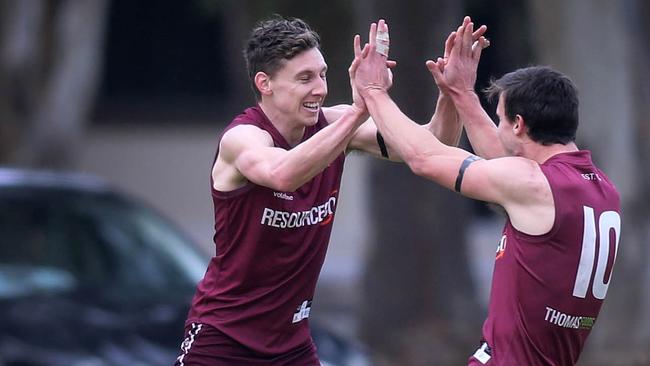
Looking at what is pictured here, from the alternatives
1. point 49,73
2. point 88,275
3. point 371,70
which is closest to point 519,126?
point 371,70

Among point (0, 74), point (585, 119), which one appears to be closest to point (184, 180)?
point (0, 74)

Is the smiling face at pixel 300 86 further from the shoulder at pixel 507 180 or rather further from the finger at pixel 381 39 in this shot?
the shoulder at pixel 507 180

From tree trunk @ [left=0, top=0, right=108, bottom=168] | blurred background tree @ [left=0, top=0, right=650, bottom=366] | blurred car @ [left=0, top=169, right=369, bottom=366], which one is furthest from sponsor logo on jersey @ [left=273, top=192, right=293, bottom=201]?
tree trunk @ [left=0, top=0, right=108, bottom=168]

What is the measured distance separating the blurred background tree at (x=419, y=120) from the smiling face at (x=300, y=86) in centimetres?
583

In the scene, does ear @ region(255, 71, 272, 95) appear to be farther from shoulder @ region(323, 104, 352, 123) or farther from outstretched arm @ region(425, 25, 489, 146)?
outstretched arm @ region(425, 25, 489, 146)

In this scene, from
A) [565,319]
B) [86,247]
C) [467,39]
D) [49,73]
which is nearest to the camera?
[565,319]

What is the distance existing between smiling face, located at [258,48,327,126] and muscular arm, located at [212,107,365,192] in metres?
0.13

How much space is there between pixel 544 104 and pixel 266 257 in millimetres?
1234

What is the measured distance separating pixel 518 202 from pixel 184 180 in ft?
51.3

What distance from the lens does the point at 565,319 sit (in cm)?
512

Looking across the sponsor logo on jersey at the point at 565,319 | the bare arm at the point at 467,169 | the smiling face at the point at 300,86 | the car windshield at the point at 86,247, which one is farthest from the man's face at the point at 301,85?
the car windshield at the point at 86,247

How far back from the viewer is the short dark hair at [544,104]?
5.10m

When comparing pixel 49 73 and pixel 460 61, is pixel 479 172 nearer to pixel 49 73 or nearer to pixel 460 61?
pixel 460 61

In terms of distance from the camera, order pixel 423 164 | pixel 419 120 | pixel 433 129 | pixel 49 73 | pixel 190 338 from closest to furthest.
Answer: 1. pixel 423 164
2. pixel 190 338
3. pixel 433 129
4. pixel 419 120
5. pixel 49 73
